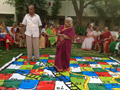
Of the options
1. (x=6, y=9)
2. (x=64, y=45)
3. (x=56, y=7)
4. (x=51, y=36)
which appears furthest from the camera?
(x=6, y=9)

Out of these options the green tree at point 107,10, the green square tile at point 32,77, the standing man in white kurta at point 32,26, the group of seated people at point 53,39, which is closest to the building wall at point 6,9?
the group of seated people at point 53,39

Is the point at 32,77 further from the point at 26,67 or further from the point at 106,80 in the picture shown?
the point at 106,80

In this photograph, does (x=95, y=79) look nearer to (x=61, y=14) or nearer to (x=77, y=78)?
(x=77, y=78)

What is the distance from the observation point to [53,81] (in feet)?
10.7

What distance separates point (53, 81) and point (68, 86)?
0.43 m

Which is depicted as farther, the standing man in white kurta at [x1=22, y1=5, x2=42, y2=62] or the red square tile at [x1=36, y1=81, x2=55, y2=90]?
the standing man in white kurta at [x1=22, y1=5, x2=42, y2=62]

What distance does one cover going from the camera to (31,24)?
466 cm

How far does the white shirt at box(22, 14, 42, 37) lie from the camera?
15.2 ft

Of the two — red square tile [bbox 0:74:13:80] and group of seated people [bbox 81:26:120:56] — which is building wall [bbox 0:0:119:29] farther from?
red square tile [bbox 0:74:13:80]

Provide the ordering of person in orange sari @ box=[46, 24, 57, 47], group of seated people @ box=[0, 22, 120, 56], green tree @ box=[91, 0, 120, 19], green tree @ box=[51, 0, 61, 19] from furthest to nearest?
green tree @ box=[51, 0, 61, 19], green tree @ box=[91, 0, 120, 19], person in orange sari @ box=[46, 24, 57, 47], group of seated people @ box=[0, 22, 120, 56]

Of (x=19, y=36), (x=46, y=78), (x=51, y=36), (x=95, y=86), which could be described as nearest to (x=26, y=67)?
(x=46, y=78)

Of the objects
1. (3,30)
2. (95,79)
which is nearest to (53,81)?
(95,79)

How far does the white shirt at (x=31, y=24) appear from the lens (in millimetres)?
4637

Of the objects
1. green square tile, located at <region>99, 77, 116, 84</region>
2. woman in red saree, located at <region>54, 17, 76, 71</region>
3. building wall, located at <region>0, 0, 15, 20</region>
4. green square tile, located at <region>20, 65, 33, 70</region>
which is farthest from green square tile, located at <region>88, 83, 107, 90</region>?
building wall, located at <region>0, 0, 15, 20</region>
